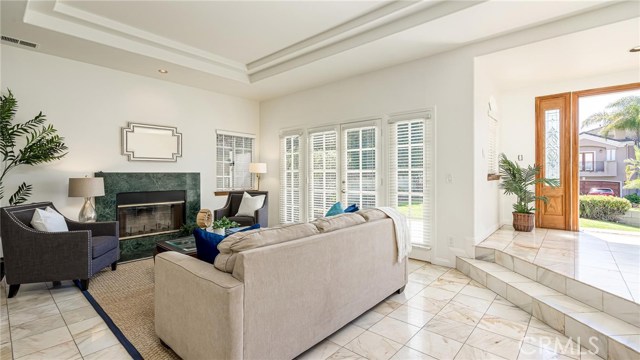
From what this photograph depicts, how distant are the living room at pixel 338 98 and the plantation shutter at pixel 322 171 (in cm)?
18

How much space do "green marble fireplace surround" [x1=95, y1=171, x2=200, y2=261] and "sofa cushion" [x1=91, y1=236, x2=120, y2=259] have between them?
3.04 feet

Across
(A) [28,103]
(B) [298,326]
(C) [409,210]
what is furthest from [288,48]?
(B) [298,326]

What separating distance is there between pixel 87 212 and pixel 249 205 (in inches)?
86.6

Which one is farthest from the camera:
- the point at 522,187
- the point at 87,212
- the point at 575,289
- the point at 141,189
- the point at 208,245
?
the point at 141,189

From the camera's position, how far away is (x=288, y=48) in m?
4.30

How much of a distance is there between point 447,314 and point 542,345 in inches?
26.9

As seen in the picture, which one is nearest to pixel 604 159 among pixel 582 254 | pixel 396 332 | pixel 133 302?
pixel 582 254

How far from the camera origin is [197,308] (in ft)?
5.66

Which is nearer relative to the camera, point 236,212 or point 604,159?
point 604,159

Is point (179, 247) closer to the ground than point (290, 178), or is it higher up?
closer to the ground

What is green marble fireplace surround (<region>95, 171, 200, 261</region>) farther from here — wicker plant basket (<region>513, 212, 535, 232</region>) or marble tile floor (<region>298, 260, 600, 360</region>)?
wicker plant basket (<region>513, 212, 535, 232</region>)

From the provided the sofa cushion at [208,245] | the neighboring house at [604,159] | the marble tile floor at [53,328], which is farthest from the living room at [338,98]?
the sofa cushion at [208,245]

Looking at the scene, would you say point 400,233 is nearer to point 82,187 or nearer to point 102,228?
point 102,228

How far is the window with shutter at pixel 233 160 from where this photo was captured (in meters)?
5.88
